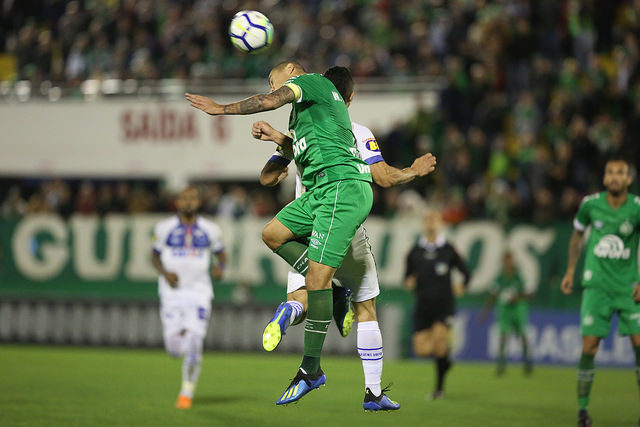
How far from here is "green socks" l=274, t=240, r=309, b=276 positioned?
8617mm

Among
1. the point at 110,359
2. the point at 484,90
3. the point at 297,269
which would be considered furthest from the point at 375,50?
the point at 297,269

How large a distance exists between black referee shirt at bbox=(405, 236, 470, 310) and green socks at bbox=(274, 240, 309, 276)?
6261mm

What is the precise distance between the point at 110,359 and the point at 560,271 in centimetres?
864

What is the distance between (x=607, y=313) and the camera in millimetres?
10672

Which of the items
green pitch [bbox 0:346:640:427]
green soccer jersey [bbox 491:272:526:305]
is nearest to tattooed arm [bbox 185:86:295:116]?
green pitch [bbox 0:346:640:427]

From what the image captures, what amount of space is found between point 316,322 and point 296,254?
0.63m

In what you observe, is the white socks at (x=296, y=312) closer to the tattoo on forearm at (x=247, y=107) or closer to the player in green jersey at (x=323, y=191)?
the player in green jersey at (x=323, y=191)

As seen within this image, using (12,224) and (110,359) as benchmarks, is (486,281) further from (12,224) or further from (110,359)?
(12,224)

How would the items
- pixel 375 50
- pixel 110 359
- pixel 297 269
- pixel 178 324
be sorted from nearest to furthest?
pixel 297 269 → pixel 178 324 → pixel 110 359 → pixel 375 50

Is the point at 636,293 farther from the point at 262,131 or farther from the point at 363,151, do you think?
the point at 262,131

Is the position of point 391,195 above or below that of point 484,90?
below

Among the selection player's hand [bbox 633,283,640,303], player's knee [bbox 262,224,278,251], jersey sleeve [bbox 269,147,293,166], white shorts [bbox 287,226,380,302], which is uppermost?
jersey sleeve [bbox 269,147,293,166]

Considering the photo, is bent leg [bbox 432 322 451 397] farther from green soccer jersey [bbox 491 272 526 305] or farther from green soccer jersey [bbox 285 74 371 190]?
green soccer jersey [bbox 285 74 371 190]

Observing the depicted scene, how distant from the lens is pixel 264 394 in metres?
13.7
